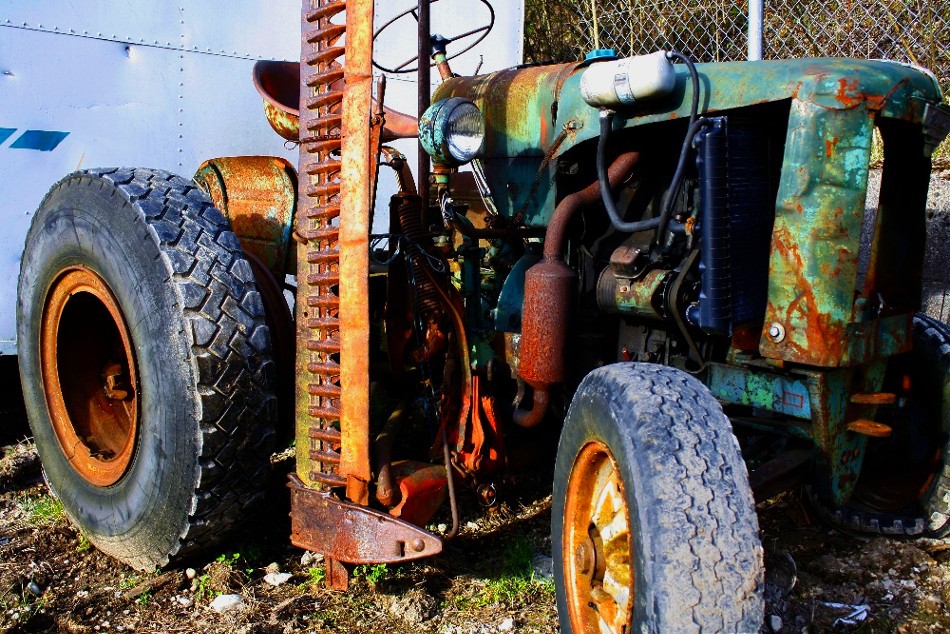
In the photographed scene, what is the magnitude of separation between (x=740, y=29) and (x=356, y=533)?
5408 mm

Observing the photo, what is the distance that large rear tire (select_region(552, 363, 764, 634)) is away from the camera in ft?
6.01

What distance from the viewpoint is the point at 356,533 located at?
2576mm

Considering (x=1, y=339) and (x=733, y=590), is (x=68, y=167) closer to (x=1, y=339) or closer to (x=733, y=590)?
(x=1, y=339)

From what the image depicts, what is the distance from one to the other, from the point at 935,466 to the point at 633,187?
1482 millimetres

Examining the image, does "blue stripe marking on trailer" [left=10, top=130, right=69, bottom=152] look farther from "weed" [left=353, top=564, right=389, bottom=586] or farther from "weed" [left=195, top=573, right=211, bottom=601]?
"weed" [left=353, top=564, right=389, bottom=586]

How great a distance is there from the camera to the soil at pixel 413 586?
271 cm

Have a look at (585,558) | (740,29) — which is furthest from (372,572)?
(740,29)

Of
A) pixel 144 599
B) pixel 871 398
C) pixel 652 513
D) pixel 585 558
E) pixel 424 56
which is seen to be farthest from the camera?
pixel 424 56

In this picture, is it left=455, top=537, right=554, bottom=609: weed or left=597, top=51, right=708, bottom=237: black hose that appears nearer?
left=597, top=51, right=708, bottom=237: black hose

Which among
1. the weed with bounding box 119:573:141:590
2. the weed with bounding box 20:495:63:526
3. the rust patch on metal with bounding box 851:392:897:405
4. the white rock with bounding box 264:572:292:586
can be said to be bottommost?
the weed with bounding box 119:573:141:590

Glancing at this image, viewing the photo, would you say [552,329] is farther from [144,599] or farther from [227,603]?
[144,599]

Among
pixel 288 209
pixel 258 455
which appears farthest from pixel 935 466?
pixel 288 209

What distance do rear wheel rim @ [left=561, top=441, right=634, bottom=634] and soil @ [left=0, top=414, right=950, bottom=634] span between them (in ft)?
1.43

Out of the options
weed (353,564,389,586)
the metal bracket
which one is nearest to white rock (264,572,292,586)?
weed (353,564,389,586)
